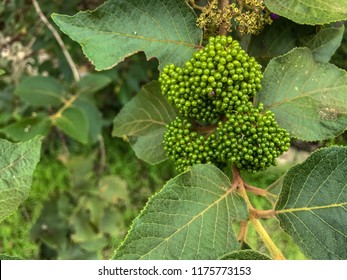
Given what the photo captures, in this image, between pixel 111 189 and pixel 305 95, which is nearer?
pixel 305 95

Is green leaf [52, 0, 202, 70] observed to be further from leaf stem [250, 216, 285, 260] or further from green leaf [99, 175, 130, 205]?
green leaf [99, 175, 130, 205]

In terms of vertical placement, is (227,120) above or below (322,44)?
below

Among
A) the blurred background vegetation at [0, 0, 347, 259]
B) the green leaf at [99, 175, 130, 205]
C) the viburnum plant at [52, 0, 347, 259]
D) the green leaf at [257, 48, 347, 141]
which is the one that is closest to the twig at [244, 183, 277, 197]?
the viburnum plant at [52, 0, 347, 259]

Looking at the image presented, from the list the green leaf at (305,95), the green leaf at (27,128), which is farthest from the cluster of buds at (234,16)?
the green leaf at (27,128)

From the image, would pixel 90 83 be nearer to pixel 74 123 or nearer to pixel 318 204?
pixel 74 123

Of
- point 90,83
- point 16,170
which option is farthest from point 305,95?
point 90,83

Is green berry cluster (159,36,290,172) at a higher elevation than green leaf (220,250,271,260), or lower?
higher

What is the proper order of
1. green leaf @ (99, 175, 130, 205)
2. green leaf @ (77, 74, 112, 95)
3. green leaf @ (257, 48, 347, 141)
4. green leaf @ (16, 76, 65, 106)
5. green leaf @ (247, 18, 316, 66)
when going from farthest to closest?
green leaf @ (99, 175, 130, 205)
green leaf @ (77, 74, 112, 95)
green leaf @ (16, 76, 65, 106)
green leaf @ (247, 18, 316, 66)
green leaf @ (257, 48, 347, 141)

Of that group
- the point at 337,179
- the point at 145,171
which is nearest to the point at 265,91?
the point at 337,179
